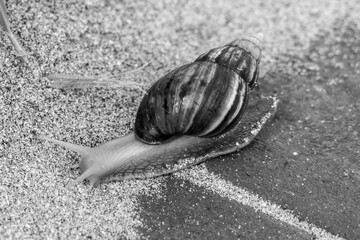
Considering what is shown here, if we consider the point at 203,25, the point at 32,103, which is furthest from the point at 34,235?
the point at 203,25

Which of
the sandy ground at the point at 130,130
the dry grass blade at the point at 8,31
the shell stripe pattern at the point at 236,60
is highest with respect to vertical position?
the shell stripe pattern at the point at 236,60

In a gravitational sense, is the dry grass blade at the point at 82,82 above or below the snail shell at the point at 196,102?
below

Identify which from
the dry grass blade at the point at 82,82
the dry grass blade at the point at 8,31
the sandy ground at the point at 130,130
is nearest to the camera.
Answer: the sandy ground at the point at 130,130

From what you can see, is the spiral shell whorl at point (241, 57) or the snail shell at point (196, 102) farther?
the spiral shell whorl at point (241, 57)

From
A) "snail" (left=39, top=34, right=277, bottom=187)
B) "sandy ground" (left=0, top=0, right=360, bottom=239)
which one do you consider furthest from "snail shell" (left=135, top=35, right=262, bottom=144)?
"sandy ground" (left=0, top=0, right=360, bottom=239)

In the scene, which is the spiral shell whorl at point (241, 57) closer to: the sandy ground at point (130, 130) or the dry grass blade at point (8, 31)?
the sandy ground at point (130, 130)

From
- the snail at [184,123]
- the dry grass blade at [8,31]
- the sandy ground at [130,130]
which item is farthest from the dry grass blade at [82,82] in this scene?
the snail at [184,123]

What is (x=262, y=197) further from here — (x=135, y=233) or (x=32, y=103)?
(x=32, y=103)
